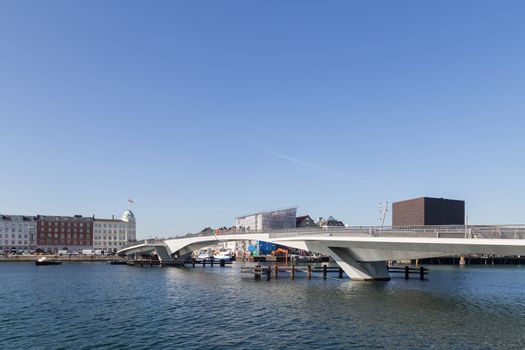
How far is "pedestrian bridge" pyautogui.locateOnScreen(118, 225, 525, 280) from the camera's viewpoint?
1714 inches

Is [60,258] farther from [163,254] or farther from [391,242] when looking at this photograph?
[391,242]

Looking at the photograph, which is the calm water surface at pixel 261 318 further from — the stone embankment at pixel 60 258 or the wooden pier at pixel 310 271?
the stone embankment at pixel 60 258

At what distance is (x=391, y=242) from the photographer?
5334 cm

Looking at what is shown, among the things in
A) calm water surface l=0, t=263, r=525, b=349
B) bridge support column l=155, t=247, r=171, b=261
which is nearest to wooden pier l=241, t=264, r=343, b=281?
calm water surface l=0, t=263, r=525, b=349

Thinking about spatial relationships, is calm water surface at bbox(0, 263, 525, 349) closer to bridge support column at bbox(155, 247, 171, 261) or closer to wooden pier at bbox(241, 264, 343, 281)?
wooden pier at bbox(241, 264, 343, 281)

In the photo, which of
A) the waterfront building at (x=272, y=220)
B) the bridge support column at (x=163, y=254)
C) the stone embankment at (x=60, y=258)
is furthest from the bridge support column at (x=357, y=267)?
the stone embankment at (x=60, y=258)

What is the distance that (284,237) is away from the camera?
7550 centimetres

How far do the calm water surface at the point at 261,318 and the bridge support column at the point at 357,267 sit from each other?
22.7 feet

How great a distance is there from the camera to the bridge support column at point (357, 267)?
6719cm

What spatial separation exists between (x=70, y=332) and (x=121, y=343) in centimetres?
623

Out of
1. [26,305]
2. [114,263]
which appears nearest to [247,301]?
[26,305]

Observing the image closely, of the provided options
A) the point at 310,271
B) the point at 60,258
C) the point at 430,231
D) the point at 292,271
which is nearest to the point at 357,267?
the point at 310,271

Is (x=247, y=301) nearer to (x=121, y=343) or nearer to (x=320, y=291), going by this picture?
(x=320, y=291)

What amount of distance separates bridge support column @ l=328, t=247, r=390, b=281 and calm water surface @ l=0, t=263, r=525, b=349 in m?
6.92
